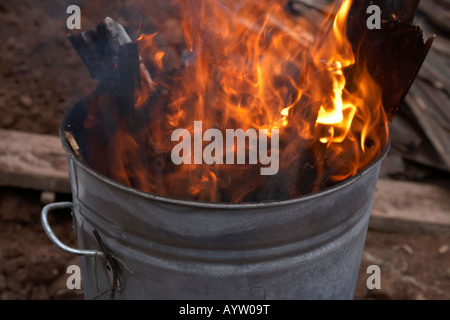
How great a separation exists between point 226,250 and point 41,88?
3370 millimetres

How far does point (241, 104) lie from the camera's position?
189 centimetres

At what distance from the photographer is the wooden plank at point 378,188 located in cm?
278

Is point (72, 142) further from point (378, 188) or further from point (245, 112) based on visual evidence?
point (378, 188)

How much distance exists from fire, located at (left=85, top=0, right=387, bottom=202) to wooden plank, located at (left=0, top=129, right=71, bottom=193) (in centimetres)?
105

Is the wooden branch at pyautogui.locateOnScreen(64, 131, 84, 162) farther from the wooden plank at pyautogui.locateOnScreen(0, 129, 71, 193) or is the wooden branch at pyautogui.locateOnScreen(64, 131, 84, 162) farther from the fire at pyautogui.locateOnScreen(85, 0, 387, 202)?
the wooden plank at pyautogui.locateOnScreen(0, 129, 71, 193)

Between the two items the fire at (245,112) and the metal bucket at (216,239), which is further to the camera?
the fire at (245,112)

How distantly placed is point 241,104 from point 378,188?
5.23 feet

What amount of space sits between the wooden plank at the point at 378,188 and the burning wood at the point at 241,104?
108cm

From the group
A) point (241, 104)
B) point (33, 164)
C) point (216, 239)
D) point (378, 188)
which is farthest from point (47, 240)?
point (378, 188)

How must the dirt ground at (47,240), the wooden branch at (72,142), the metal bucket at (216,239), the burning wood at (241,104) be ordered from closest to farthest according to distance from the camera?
the metal bucket at (216,239)
the wooden branch at (72,142)
the burning wood at (241,104)
the dirt ground at (47,240)

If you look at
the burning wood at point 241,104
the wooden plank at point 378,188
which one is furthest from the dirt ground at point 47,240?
the burning wood at point 241,104

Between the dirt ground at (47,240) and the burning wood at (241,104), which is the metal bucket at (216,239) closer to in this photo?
the burning wood at (241,104)

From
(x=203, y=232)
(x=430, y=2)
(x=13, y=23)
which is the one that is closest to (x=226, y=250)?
(x=203, y=232)

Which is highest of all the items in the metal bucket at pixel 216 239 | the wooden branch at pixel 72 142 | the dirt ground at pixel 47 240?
the wooden branch at pixel 72 142
